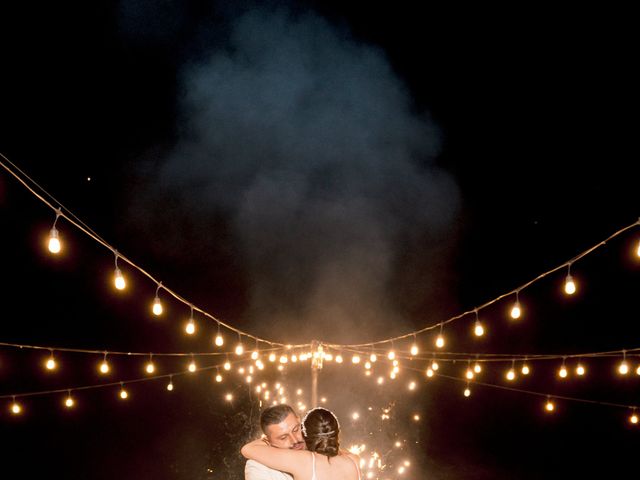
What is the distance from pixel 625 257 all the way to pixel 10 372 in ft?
63.5

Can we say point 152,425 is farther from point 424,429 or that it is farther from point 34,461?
point 424,429

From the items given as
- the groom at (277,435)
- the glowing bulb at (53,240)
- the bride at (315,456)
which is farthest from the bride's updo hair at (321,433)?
the glowing bulb at (53,240)

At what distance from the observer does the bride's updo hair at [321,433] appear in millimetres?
2695

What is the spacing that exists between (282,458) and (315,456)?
19 centimetres

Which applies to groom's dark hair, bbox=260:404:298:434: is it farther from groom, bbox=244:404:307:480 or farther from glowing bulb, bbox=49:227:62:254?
glowing bulb, bbox=49:227:62:254

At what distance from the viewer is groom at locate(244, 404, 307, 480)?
2.72 meters

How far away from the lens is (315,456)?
8.76 feet

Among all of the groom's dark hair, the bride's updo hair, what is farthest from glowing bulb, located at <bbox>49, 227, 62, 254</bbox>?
the bride's updo hair

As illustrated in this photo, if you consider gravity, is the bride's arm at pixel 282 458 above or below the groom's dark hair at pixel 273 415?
below

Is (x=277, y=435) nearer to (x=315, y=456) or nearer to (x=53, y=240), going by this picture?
(x=315, y=456)

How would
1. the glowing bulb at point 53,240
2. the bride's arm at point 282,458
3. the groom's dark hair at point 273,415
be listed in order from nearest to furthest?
the bride's arm at point 282,458 < the groom's dark hair at point 273,415 < the glowing bulb at point 53,240

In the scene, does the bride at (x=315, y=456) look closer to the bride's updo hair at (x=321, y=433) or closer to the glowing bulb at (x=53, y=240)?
the bride's updo hair at (x=321, y=433)

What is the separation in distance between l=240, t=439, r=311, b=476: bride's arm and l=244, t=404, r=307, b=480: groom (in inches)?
3.0

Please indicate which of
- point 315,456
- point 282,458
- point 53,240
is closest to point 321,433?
point 315,456
